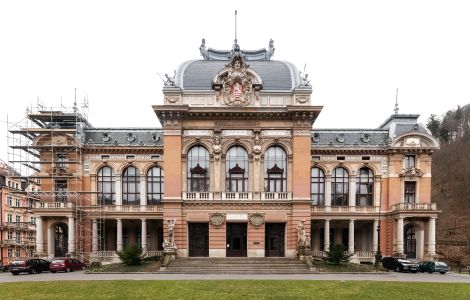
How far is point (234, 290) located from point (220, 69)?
25151mm

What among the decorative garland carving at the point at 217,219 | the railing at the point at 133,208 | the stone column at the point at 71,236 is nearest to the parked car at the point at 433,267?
the decorative garland carving at the point at 217,219

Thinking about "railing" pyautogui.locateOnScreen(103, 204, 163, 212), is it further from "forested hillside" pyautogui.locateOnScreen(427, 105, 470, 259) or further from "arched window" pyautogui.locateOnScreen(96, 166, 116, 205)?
"forested hillside" pyautogui.locateOnScreen(427, 105, 470, 259)

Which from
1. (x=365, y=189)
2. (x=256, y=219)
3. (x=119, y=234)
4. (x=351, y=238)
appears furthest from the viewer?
(x=365, y=189)

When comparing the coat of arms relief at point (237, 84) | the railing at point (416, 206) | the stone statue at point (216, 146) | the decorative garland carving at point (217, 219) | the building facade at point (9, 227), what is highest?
the coat of arms relief at point (237, 84)

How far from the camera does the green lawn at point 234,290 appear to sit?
1895 centimetres

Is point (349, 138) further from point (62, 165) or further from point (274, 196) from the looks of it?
point (62, 165)

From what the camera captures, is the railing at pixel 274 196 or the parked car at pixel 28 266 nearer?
the parked car at pixel 28 266

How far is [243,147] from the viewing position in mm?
37656

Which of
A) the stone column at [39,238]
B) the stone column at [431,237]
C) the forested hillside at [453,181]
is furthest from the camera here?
the forested hillside at [453,181]

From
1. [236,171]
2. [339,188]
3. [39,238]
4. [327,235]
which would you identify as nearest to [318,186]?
[339,188]

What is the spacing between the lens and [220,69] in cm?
3894

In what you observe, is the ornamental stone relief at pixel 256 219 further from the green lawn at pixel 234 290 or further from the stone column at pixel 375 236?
the stone column at pixel 375 236

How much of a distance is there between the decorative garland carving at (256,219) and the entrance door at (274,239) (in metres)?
1.17

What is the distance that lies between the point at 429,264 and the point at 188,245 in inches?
930
